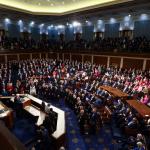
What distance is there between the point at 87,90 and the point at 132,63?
6224 mm

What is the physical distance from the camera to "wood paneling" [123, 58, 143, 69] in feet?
48.2

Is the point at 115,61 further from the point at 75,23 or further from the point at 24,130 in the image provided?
the point at 24,130

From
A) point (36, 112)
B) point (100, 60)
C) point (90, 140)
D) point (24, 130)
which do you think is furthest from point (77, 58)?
point (90, 140)

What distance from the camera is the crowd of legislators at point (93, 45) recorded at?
15172 millimetres

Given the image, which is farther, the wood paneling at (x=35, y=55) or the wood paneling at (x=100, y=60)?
the wood paneling at (x=35, y=55)

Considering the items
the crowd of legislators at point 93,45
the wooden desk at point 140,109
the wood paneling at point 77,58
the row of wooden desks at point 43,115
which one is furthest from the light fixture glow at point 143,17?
the row of wooden desks at point 43,115

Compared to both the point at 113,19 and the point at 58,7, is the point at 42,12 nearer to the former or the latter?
the point at 58,7

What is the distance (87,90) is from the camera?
37.3ft

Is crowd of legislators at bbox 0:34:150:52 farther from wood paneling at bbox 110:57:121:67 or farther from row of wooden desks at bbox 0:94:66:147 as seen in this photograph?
row of wooden desks at bbox 0:94:66:147

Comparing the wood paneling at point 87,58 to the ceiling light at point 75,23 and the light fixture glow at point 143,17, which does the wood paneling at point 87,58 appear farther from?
the light fixture glow at point 143,17

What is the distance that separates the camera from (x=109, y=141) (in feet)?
21.9

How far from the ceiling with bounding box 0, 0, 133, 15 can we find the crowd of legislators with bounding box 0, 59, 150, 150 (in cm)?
601

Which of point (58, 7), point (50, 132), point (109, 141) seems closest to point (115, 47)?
point (58, 7)

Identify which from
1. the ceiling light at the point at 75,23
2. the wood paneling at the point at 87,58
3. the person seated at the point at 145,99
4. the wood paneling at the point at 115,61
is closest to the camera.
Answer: the person seated at the point at 145,99
